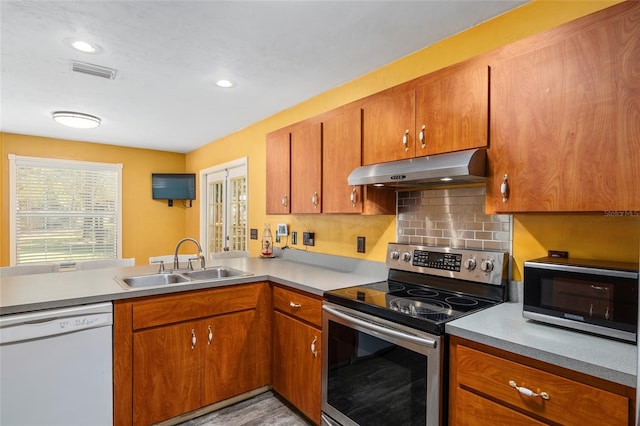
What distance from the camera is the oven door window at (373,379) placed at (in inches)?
54.9

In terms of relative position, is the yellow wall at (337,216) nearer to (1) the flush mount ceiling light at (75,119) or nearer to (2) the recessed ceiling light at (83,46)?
(1) the flush mount ceiling light at (75,119)

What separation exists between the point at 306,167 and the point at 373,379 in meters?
1.49

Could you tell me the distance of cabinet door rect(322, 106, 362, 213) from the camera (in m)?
2.13

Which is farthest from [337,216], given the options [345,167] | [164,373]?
[164,373]

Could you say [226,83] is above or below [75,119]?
above

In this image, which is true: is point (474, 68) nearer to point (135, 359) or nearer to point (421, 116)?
point (421, 116)

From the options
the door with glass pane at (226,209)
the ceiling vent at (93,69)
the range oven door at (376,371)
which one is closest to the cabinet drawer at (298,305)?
the range oven door at (376,371)

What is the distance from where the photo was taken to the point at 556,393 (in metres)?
1.05

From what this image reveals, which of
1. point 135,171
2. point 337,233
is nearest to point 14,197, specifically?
point 135,171

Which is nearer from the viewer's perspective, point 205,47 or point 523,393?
point 523,393

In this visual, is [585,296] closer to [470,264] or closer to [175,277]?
[470,264]

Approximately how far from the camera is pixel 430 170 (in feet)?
5.19

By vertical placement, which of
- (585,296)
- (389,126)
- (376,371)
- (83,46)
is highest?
(83,46)

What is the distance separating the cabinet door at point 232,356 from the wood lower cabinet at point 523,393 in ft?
4.68
